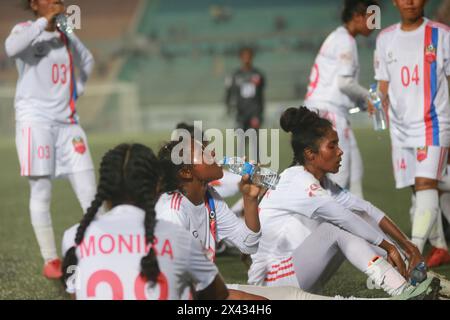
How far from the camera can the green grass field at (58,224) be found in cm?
577

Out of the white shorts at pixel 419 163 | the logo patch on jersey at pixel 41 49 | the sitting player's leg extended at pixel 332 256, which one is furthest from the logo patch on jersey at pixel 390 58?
the logo patch on jersey at pixel 41 49

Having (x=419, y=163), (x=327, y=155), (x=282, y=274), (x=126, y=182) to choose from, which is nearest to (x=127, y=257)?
(x=126, y=182)

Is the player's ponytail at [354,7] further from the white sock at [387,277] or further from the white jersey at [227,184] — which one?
Answer: the white sock at [387,277]

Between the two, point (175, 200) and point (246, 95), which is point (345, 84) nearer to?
point (175, 200)

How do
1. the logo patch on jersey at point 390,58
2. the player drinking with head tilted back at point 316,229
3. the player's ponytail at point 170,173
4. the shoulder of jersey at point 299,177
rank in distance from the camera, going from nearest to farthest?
the player's ponytail at point 170,173
the player drinking with head tilted back at point 316,229
the shoulder of jersey at point 299,177
the logo patch on jersey at point 390,58

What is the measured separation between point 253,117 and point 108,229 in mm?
12508

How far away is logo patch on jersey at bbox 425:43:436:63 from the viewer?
605 cm

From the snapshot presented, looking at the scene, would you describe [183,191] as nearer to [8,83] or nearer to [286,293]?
[286,293]

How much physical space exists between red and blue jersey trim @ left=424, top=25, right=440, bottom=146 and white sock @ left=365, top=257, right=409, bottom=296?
183cm

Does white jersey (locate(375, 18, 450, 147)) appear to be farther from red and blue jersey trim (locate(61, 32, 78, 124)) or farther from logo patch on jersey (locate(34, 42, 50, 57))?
logo patch on jersey (locate(34, 42, 50, 57))

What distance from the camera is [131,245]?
3338 mm

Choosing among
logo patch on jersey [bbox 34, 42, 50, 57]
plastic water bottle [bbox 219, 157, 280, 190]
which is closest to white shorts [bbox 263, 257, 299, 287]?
plastic water bottle [bbox 219, 157, 280, 190]

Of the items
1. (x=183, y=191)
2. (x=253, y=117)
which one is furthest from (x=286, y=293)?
(x=253, y=117)

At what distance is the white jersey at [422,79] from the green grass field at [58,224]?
94 centimetres
